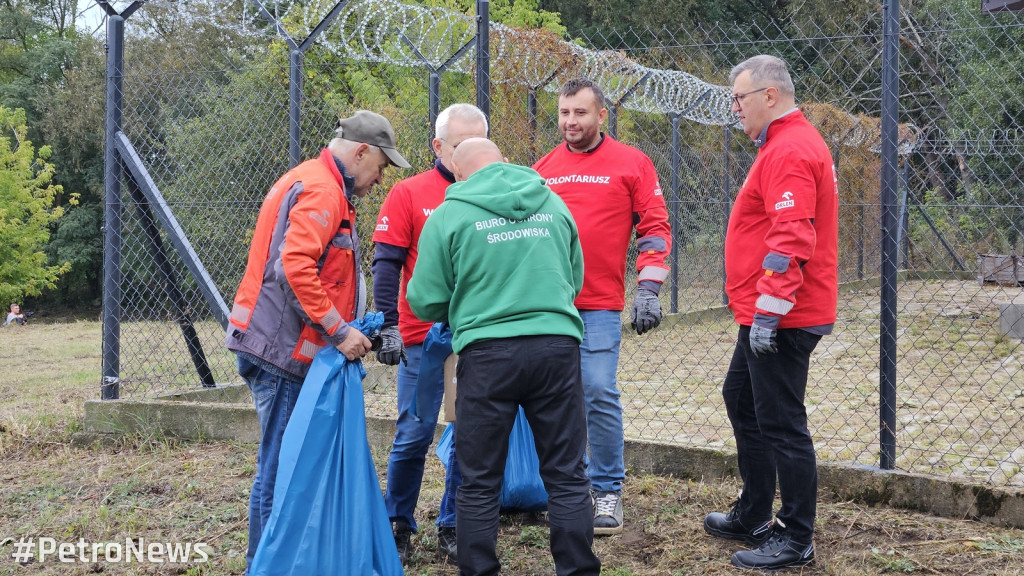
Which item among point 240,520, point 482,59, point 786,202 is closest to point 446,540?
point 240,520

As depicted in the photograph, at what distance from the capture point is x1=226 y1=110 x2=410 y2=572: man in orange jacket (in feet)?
9.80

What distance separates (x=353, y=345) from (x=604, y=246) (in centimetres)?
125

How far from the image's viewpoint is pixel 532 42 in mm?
6793

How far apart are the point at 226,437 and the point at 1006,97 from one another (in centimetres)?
924

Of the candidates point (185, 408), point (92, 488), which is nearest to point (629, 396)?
point (185, 408)

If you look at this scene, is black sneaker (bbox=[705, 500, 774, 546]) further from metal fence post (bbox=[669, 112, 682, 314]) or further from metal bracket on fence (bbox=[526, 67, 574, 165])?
metal fence post (bbox=[669, 112, 682, 314])

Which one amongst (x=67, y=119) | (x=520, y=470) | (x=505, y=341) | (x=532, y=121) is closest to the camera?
(x=505, y=341)

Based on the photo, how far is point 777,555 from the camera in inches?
132

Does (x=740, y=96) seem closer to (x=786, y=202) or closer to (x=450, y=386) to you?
(x=786, y=202)

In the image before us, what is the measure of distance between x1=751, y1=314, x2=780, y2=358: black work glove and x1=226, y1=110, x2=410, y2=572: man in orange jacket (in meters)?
1.38

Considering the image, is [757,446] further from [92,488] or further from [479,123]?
[92,488]

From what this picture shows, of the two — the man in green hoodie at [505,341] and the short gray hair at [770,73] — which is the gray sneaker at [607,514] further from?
the short gray hair at [770,73]

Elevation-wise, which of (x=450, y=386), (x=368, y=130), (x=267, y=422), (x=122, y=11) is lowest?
(x=267, y=422)

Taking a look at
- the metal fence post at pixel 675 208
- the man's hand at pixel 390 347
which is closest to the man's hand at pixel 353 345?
the man's hand at pixel 390 347
